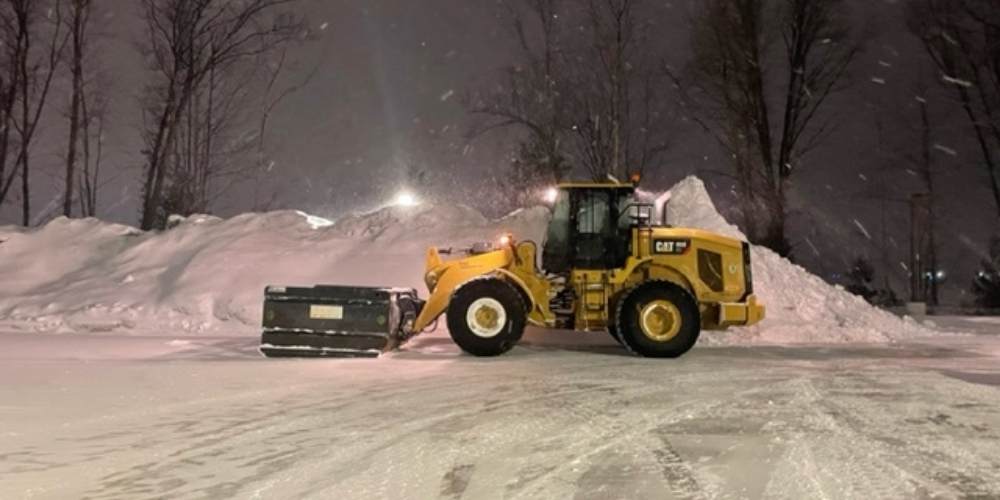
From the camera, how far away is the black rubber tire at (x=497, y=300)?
511 inches

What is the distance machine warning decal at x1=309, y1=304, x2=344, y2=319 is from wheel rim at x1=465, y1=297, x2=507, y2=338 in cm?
196

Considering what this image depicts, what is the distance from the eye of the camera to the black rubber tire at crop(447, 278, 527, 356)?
13.0 metres

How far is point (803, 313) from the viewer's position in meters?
17.4

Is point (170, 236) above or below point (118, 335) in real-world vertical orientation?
above

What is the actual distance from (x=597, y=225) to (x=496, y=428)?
21.7 ft

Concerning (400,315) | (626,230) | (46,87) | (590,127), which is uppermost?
(46,87)

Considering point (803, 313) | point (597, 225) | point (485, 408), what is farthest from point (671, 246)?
point (485, 408)

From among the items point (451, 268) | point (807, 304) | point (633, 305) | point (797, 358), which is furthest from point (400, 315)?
point (807, 304)

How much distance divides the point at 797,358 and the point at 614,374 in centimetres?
384

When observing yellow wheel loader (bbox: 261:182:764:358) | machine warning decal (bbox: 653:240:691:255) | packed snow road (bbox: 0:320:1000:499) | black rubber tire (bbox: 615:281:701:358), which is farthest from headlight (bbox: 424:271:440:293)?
machine warning decal (bbox: 653:240:691:255)

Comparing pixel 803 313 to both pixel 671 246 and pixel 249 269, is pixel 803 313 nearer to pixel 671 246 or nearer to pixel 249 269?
pixel 671 246

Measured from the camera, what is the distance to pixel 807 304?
17.7m

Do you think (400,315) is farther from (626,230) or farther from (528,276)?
(626,230)

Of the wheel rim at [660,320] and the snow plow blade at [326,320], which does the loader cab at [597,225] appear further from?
the snow plow blade at [326,320]
